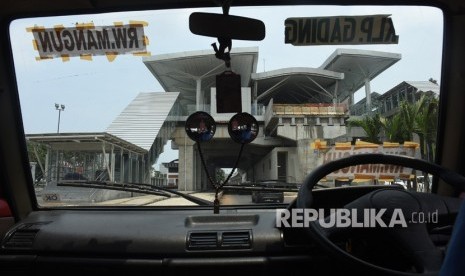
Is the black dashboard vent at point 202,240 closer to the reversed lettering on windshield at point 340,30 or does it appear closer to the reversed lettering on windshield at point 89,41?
the reversed lettering on windshield at point 89,41

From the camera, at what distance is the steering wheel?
1.57 m

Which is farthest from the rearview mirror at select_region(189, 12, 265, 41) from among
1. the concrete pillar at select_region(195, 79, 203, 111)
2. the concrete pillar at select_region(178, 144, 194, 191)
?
the concrete pillar at select_region(178, 144, 194, 191)

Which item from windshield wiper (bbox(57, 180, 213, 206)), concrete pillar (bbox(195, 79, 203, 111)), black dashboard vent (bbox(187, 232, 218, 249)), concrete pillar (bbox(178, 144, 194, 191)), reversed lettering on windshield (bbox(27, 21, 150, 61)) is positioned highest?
reversed lettering on windshield (bbox(27, 21, 150, 61))

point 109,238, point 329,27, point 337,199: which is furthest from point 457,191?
point 109,238

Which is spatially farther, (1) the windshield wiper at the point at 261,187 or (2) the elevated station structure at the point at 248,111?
(1) the windshield wiper at the point at 261,187

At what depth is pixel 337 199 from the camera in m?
2.28

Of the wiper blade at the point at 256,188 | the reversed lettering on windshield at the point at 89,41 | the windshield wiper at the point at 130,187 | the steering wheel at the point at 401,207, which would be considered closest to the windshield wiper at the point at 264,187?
the wiper blade at the point at 256,188

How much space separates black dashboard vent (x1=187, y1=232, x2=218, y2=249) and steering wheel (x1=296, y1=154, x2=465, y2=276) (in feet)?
2.10

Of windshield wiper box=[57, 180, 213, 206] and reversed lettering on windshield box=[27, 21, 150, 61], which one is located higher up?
reversed lettering on windshield box=[27, 21, 150, 61]

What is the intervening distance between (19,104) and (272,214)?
6.10 feet

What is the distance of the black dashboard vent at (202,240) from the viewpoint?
7.54ft

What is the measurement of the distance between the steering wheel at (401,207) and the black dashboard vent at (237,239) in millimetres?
555

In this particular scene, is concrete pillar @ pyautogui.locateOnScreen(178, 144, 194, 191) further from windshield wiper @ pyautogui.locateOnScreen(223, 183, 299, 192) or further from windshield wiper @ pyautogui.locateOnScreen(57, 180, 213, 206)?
windshield wiper @ pyautogui.locateOnScreen(223, 183, 299, 192)

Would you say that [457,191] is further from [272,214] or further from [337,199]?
[272,214]
